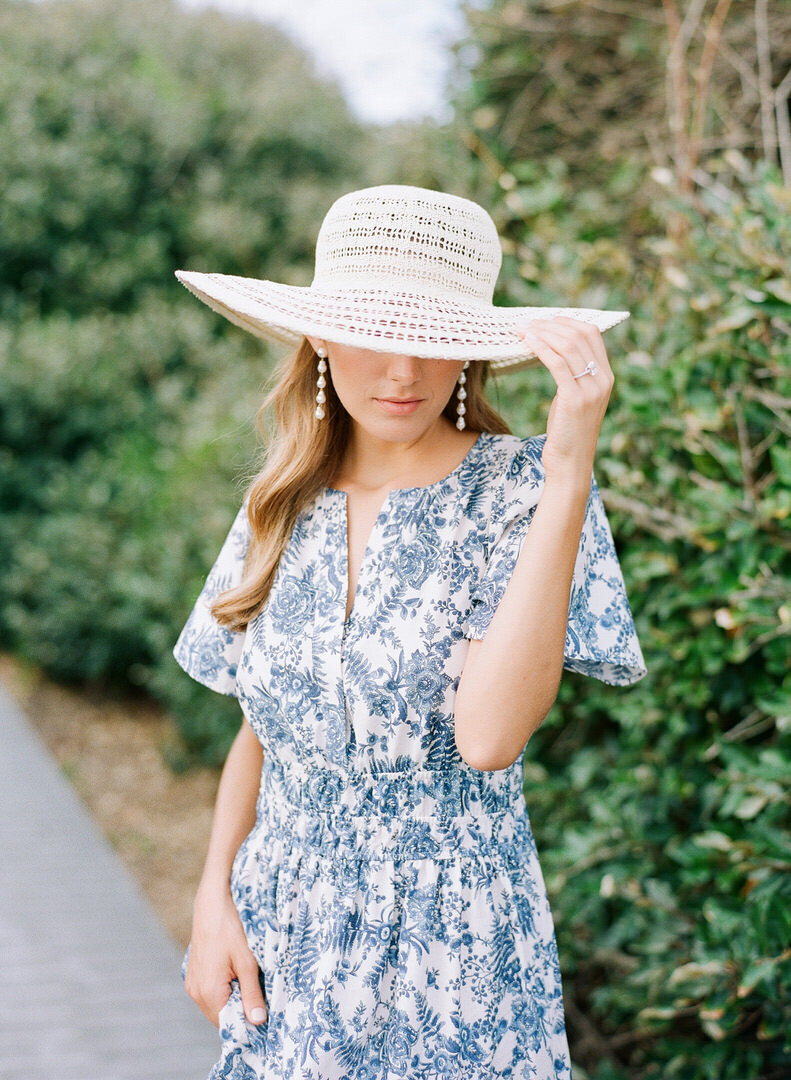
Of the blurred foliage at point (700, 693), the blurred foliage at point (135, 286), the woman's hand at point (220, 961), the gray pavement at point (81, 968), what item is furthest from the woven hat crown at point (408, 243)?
the blurred foliage at point (135, 286)

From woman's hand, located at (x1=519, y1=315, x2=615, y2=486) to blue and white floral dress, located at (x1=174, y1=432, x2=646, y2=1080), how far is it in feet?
0.46

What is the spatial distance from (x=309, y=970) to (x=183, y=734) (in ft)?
13.8

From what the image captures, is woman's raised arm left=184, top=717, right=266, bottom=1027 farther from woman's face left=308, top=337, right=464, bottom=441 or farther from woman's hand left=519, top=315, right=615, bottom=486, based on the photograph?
woman's hand left=519, top=315, right=615, bottom=486

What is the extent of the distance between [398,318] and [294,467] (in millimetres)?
403

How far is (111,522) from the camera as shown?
6422 millimetres

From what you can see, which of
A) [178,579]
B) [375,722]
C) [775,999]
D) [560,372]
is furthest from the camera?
[178,579]

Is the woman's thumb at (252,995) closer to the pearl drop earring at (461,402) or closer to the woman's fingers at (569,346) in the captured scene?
the pearl drop earring at (461,402)

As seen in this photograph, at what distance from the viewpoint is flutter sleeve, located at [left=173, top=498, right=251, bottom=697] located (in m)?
1.77

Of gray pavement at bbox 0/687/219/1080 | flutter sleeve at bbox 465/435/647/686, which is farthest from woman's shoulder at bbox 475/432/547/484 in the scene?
gray pavement at bbox 0/687/219/1080

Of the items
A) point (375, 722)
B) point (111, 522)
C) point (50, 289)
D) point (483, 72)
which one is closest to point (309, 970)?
point (375, 722)

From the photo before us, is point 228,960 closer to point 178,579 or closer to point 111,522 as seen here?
point 178,579

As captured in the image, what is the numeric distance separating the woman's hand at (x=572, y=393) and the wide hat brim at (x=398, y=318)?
0.04 metres

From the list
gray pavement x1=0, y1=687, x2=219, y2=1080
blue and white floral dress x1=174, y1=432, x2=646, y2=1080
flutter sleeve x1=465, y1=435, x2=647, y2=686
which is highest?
flutter sleeve x1=465, y1=435, x2=647, y2=686

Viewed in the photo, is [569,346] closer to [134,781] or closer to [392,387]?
[392,387]
